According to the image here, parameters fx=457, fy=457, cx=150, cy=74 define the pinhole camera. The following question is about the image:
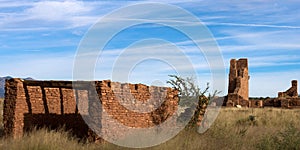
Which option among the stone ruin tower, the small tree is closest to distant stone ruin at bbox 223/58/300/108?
the stone ruin tower

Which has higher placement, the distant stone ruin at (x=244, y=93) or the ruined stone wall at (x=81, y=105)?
the distant stone ruin at (x=244, y=93)

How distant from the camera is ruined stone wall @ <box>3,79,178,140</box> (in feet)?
44.5

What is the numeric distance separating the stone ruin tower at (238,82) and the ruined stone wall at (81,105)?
30.8 meters

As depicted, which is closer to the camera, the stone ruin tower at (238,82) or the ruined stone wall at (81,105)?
the ruined stone wall at (81,105)

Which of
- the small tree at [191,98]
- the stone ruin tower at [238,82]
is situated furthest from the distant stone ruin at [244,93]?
the small tree at [191,98]

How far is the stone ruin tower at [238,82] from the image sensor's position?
46.8 m

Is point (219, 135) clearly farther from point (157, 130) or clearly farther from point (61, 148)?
point (61, 148)

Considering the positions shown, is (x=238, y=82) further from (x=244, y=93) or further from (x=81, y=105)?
(x=81, y=105)

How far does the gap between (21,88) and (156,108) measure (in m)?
4.76

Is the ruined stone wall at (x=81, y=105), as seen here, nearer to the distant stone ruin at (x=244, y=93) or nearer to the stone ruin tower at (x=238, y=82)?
the distant stone ruin at (x=244, y=93)

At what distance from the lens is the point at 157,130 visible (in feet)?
51.5

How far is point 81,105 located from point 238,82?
1403 inches

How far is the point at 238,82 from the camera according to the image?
49438 millimetres

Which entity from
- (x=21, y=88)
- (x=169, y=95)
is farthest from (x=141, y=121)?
(x=21, y=88)
